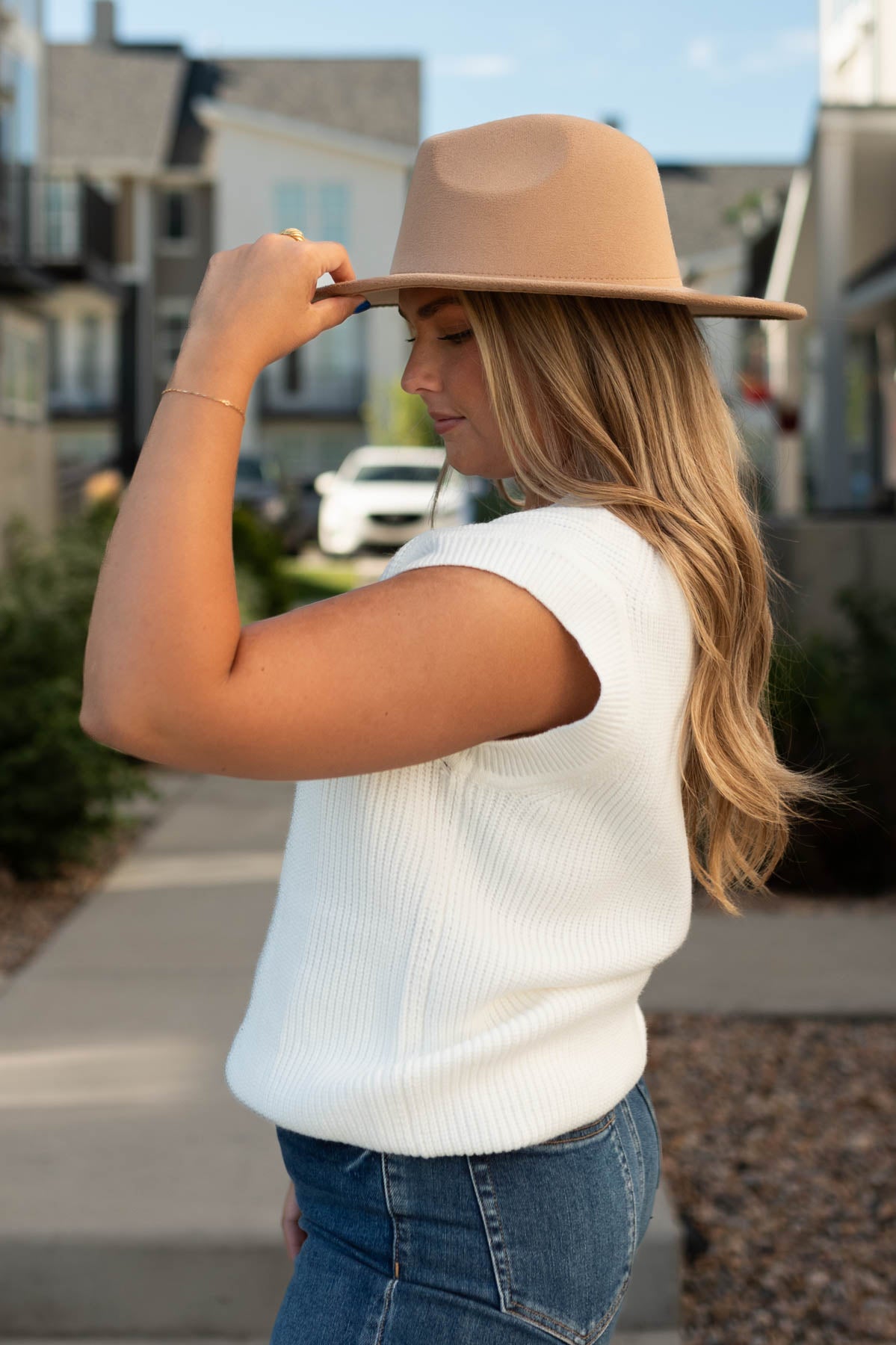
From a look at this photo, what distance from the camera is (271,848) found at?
6.80m

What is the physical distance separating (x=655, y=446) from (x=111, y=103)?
40153mm

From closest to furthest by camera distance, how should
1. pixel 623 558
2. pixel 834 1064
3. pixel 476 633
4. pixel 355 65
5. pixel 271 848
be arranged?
pixel 476 633 < pixel 623 558 < pixel 834 1064 < pixel 271 848 < pixel 355 65

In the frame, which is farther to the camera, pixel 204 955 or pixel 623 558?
pixel 204 955

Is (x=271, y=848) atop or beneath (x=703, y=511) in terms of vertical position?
beneath

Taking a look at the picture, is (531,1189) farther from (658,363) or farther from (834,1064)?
(834,1064)

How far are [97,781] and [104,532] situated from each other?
4968 millimetres

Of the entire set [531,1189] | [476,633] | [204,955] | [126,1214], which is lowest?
[204,955]

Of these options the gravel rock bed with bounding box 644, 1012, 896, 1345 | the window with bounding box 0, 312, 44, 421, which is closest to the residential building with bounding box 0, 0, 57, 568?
the window with bounding box 0, 312, 44, 421

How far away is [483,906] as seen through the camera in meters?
1.37

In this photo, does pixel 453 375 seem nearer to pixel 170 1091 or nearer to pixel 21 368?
pixel 170 1091

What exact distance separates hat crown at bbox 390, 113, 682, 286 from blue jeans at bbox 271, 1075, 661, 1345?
84 cm

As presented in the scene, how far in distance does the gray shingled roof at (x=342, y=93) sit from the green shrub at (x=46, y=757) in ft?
111

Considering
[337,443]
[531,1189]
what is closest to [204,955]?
[531,1189]

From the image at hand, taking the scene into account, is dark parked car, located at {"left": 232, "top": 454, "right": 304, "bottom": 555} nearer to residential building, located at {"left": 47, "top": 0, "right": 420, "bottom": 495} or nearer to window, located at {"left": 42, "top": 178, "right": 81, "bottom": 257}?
window, located at {"left": 42, "top": 178, "right": 81, "bottom": 257}
